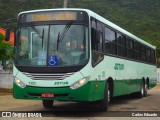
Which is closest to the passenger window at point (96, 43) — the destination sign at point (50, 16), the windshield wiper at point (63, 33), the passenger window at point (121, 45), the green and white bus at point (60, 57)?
the green and white bus at point (60, 57)

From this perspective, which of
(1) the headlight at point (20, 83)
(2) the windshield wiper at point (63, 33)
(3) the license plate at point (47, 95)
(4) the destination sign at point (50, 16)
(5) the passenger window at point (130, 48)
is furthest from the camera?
(5) the passenger window at point (130, 48)

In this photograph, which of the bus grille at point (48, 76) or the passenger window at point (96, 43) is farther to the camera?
the passenger window at point (96, 43)

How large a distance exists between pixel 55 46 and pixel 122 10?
8386 cm

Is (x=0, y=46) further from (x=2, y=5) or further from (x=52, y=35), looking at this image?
(x=2, y=5)

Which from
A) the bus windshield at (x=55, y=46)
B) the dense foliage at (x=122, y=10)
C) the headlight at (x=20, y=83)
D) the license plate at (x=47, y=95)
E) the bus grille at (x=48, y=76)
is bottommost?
the license plate at (x=47, y=95)

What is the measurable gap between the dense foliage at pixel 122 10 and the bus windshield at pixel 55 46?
197 feet

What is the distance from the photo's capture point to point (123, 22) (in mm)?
83312

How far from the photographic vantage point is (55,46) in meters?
12.8

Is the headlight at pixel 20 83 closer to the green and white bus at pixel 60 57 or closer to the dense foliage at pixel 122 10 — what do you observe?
the green and white bus at pixel 60 57

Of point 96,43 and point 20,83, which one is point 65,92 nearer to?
point 20,83

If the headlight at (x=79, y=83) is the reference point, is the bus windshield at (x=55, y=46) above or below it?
above

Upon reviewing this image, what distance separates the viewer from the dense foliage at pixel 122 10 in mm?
80412

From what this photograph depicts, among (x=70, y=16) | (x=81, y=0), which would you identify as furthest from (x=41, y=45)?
(x=81, y=0)

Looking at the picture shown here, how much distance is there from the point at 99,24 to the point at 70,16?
1516 millimetres
